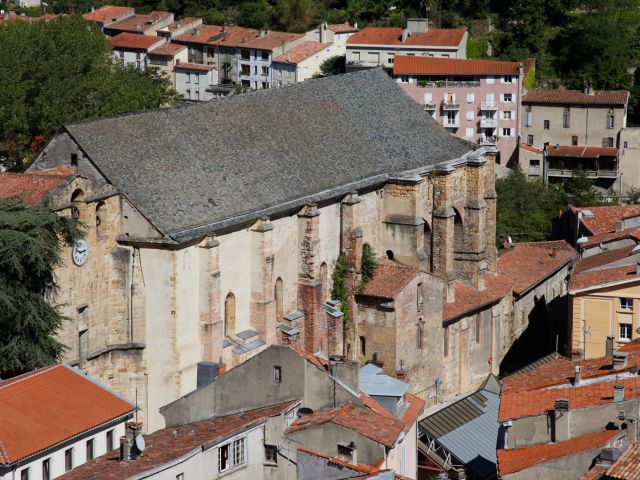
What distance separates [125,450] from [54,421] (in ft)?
14.4

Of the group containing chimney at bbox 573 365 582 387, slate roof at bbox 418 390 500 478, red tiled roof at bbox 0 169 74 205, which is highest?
red tiled roof at bbox 0 169 74 205

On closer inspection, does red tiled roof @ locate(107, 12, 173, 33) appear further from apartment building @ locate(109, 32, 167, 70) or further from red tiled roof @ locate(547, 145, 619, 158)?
red tiled roof @ locate(547, 145, 619, 158)

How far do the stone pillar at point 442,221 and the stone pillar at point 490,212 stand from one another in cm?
486

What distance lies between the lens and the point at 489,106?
413 feet

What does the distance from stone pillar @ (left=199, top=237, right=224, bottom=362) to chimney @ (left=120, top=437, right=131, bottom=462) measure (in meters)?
15.0

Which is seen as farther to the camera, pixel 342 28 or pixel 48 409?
pixel 342 28

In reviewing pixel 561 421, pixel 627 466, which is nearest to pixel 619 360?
pixel 561 421

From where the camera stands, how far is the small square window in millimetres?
69125

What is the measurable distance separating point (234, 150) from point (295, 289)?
242 inches

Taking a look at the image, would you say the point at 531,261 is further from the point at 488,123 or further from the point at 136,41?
the point at 136,41

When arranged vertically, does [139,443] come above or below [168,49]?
above

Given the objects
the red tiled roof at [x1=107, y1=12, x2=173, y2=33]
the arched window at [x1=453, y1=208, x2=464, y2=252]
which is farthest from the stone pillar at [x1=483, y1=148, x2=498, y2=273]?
the red tiled roof at [x1=107, y1=12, x2=173, y2=33]

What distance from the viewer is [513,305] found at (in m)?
82.5

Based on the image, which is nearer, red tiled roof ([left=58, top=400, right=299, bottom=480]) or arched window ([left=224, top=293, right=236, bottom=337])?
red tiled roof ([left=58, top=400, right=299, bottom=480])
